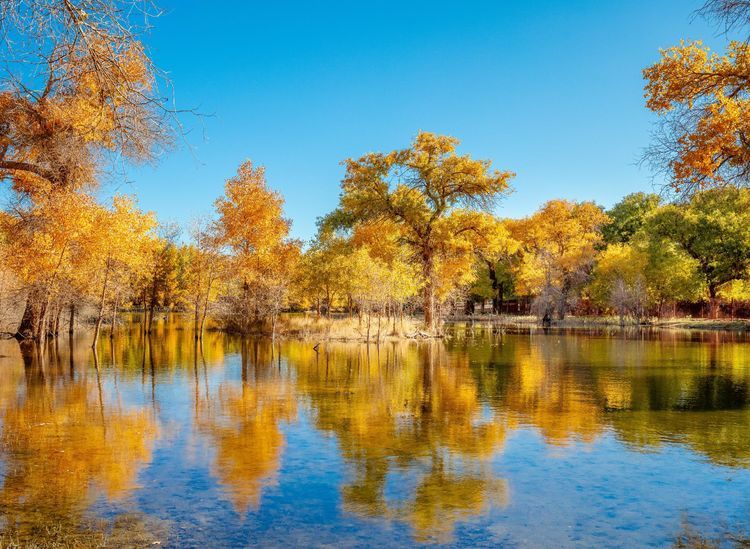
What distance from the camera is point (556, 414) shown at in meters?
14.1

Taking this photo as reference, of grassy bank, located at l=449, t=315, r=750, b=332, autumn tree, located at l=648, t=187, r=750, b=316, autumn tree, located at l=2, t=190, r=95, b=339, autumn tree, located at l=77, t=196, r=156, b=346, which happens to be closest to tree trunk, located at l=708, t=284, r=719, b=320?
autumn tree, located at l=648, t=187, r=750, b=316

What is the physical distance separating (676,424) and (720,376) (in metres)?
9.24

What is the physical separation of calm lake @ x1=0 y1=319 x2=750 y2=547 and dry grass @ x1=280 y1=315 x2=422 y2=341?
16.7 m

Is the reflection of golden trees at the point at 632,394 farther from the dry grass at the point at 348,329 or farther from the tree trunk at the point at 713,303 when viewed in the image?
the tree trunk at the point at 713,303

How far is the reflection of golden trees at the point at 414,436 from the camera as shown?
8.16 metres

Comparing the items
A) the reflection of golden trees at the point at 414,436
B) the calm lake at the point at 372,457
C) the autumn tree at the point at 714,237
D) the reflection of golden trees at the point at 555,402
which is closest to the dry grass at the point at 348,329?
the reflection of golden trees at the point at 414,436

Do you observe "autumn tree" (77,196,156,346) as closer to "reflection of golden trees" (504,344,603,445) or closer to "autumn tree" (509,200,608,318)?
"reflection of golden trees" (504,344,603,445)

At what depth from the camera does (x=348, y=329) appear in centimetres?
3859

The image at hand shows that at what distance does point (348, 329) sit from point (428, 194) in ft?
34.0

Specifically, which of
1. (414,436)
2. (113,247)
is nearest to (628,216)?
(113,247)

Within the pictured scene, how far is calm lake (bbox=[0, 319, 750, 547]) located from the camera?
24.3 feet

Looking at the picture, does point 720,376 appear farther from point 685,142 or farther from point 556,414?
point 556,414

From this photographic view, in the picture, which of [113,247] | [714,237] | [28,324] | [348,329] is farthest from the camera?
[714,237]

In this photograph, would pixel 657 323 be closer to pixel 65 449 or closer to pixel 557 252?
pixel 557 252
